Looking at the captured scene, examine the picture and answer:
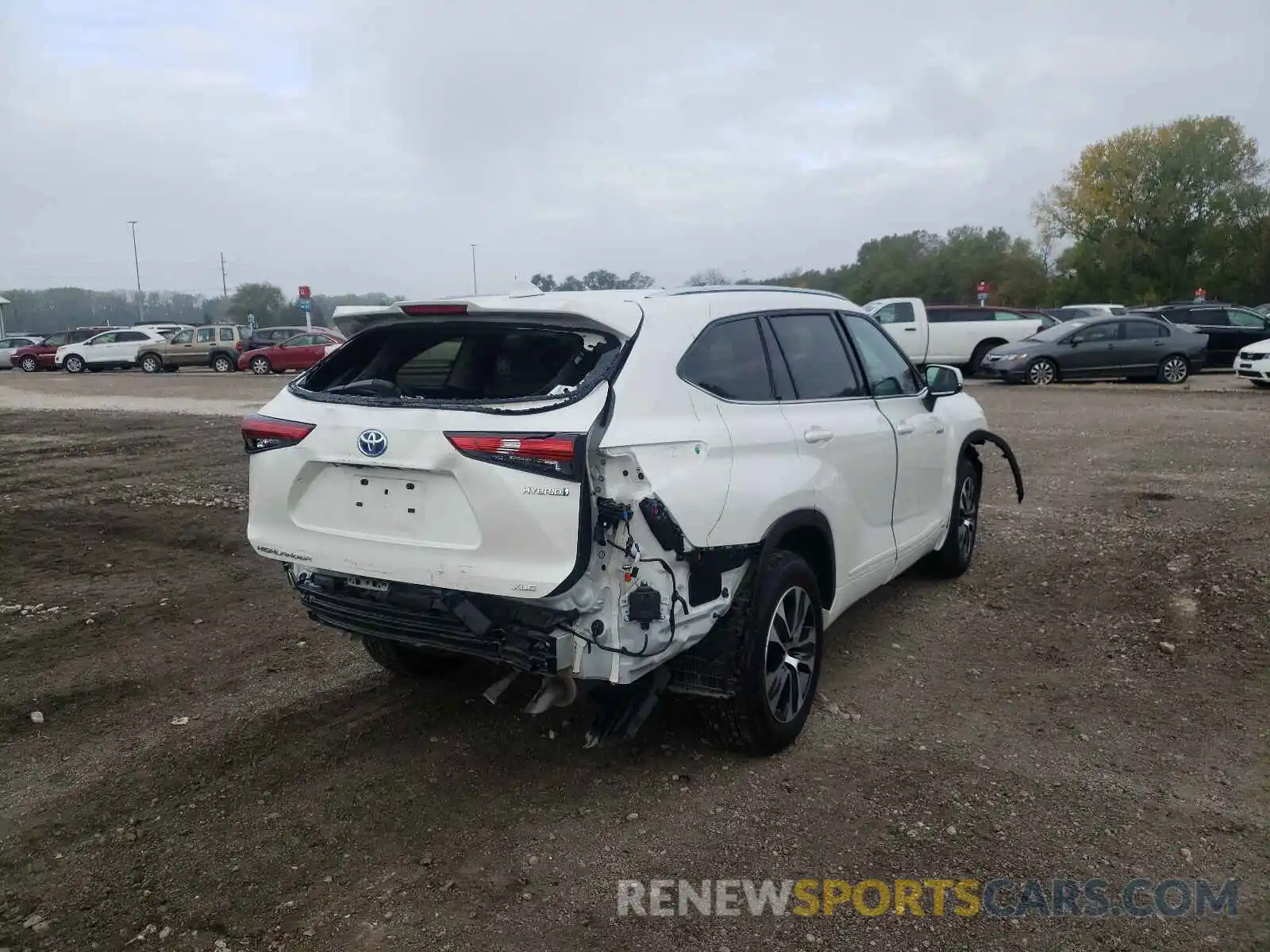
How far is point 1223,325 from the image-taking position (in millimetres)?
22297

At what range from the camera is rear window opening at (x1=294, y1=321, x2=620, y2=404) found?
372 cm

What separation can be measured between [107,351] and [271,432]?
121 feet

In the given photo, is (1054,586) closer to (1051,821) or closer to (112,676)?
(1051,821)

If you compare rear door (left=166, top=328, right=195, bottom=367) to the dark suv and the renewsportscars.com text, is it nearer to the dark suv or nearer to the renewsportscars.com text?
the dark suv

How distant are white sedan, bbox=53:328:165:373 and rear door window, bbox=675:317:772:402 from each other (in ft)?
116

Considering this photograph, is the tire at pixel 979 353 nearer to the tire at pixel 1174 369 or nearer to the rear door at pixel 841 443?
the tire at pixel 1174 369

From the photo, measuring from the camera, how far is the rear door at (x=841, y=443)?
4129mm

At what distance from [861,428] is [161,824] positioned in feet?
10.8

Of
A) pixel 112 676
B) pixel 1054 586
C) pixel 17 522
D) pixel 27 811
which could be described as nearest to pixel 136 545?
pixel 17 522

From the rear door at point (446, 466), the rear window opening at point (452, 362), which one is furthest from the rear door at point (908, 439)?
the rear door at point (446, 466)

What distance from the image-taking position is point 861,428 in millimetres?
4527

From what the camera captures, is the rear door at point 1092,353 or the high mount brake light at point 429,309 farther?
the rear door at point 1092,353

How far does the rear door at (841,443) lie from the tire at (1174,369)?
59.6 ft

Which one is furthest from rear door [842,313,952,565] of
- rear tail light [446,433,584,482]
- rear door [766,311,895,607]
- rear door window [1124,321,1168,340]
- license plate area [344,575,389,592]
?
rear door window [1124,321,1168,340]
